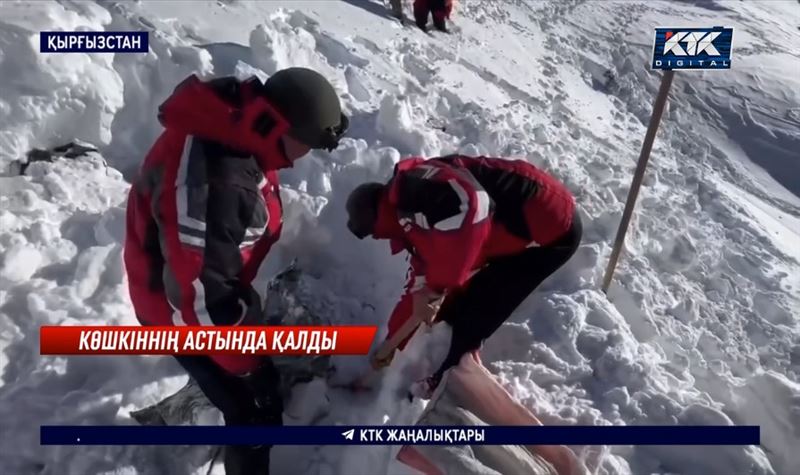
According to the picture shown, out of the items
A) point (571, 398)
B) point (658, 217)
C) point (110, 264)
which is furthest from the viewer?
point (658, 217)

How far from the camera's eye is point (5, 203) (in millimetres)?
3475

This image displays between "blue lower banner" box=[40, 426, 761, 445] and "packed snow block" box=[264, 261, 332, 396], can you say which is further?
"packed snow block" box=[264, 261, 332, 396]

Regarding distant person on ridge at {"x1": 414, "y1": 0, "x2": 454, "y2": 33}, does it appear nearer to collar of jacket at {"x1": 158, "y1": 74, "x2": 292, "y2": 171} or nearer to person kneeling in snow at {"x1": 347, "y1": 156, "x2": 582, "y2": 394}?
person kneeling in snow at {"x1": 347, "y1": 156, "x2": 582, "y2": 394}

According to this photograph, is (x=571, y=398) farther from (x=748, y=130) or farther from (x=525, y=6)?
(x=525, y=6)

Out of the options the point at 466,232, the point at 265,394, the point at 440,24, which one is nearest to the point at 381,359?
the point at 265,394

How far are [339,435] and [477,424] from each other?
0.64 metres

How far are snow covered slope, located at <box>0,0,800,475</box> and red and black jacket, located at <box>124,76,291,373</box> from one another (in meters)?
1.06

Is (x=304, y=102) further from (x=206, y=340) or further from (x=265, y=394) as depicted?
(x=265, y=394)

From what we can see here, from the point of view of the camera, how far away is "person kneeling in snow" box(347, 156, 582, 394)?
241 centimetres

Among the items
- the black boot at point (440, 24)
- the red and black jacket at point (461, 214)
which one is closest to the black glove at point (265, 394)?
the red and black jacket at point (461, 214)

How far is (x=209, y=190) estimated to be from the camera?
1.93 m

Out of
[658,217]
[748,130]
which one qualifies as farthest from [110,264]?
[748,130]

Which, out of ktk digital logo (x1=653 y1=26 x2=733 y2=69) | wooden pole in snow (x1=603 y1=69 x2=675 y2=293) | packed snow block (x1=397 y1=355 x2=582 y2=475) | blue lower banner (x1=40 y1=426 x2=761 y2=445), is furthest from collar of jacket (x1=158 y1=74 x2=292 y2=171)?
wooden pole in snow (x1=603 y1=69 x2=675 y2=293)

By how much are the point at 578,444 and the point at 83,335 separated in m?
2.46
